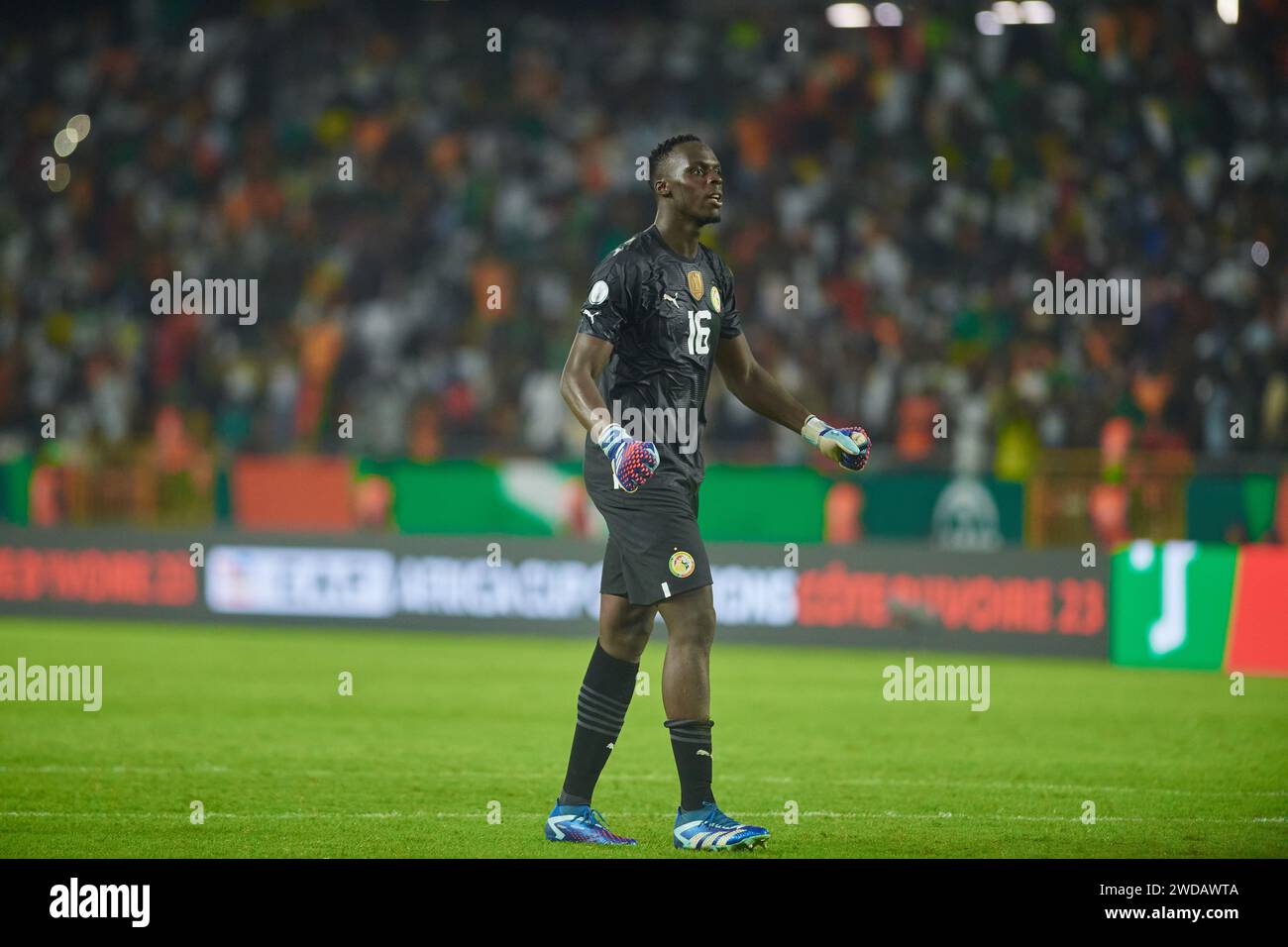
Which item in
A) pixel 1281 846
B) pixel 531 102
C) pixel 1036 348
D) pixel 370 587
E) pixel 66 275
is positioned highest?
pixel 531 102

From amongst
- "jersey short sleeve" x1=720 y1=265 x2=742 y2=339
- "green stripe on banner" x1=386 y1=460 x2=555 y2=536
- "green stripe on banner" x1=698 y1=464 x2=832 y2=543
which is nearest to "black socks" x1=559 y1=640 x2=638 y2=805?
"jersey short sleeve" x1=720 y1=265 x2=742 y2=339

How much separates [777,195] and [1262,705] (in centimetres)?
1255

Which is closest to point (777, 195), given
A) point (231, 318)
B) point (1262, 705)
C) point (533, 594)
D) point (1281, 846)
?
point (231, 318)

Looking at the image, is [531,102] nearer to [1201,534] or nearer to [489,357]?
[489,357]

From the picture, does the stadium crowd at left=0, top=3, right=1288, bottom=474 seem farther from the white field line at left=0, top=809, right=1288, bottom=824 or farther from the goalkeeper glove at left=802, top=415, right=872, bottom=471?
the goalkeeper glove at left=802, top=415, right=872, bottom=471

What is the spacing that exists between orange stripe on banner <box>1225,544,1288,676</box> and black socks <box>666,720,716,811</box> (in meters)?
8.04

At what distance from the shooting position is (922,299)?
21.2 metres

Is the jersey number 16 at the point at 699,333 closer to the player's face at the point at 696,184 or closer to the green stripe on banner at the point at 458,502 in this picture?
the player's face at the point at 696,184

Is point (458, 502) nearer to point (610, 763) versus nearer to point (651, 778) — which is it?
point (610, 763)

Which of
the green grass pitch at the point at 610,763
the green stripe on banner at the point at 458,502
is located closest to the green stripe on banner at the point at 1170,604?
the green grass pitch at the point at 610,763

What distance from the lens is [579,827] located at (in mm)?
7145

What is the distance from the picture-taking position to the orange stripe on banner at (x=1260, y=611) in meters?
13.7
